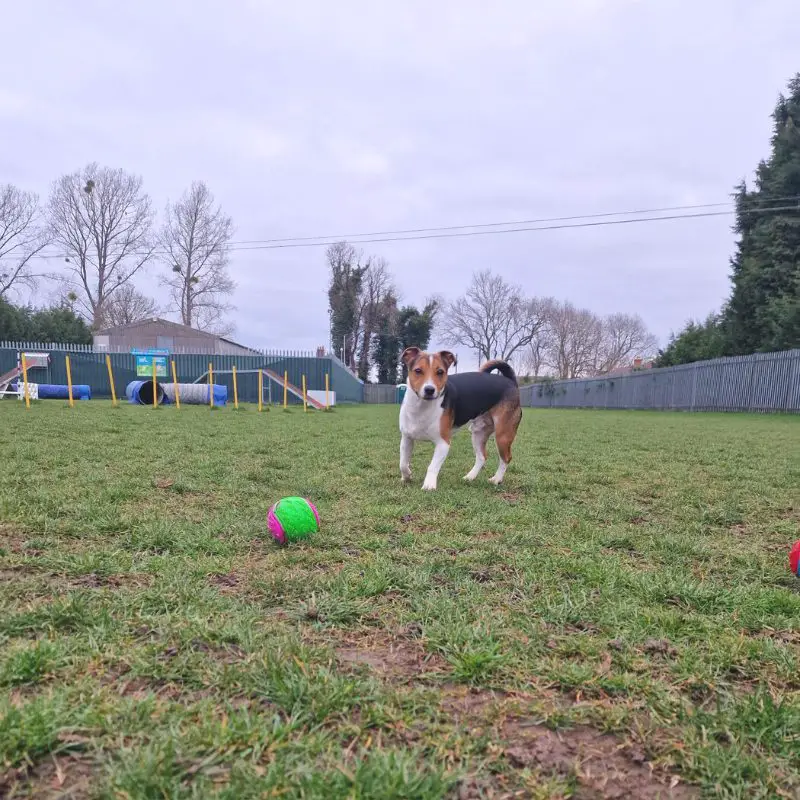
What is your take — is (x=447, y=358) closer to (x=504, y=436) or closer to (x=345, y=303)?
Answer: (x=504, y=436)

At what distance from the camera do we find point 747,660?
72.9 inches

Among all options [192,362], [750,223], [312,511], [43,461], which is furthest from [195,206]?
[312,511]

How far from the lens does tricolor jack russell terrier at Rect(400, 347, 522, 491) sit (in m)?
5.14

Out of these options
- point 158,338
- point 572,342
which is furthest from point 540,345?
point 158,338

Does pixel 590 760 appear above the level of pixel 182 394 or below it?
below

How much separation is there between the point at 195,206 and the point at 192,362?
1350cm

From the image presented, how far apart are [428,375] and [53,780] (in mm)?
4167

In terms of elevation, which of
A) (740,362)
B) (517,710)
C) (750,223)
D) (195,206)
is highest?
(195,206)

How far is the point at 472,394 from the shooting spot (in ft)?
18.4

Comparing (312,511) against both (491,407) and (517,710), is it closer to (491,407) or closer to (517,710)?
(517,710)

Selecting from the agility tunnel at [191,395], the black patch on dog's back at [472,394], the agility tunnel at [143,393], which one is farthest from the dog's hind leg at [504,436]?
the agility tunnel at [143,393]

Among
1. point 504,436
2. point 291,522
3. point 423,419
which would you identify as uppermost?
point 423,419

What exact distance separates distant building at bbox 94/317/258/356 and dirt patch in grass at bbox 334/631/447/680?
3423 centimetres

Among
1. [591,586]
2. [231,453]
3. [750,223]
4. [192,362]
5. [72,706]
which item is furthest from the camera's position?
[192,362]
